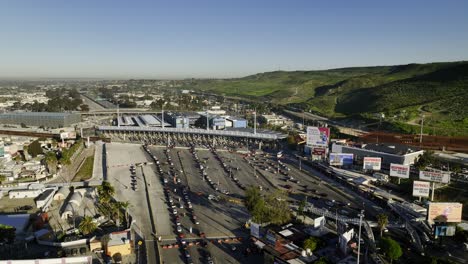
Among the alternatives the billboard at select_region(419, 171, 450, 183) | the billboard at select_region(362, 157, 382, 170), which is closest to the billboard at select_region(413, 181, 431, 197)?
the billboard at select_region(419, 171, 450, 183)

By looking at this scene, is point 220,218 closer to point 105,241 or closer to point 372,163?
point 105,241

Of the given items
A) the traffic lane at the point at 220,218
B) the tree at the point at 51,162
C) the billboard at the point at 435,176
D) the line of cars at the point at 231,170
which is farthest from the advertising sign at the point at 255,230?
the tree at the point at 51,162

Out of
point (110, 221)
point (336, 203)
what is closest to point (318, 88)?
point (336, 203)

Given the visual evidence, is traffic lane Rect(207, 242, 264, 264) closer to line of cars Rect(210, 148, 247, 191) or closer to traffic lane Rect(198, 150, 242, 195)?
traffic lane Rect(198, 150, 242, 195)

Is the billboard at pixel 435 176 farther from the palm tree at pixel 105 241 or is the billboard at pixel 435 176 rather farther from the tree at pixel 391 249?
the palm tree at pixel 105 241

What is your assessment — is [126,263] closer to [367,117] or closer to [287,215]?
[287,215]

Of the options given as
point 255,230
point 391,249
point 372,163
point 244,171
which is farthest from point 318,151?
point 391,249
